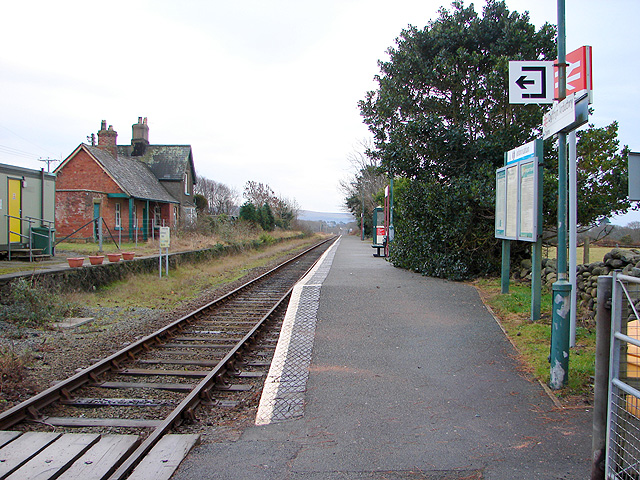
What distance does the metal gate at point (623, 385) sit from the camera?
3.02m

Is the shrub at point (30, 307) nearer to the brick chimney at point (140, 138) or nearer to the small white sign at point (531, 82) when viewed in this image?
the small white sign at point (531, 82)

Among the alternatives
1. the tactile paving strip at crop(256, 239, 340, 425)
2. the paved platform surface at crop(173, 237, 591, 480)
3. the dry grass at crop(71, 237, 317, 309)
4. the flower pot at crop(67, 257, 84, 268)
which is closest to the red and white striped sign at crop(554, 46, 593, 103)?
the paved platform surface at crop(173, 237, 591, 480)

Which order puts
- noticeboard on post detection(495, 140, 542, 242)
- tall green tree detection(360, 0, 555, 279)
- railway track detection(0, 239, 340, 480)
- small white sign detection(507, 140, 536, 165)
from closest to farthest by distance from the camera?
railway track detection(0, 239, 340, 480)
noticeboard on post detection(495, 140, 542, 242)
small white sign detection(507, 140, 536, 165)
tall green tree detection(360, 0, 555, 279)

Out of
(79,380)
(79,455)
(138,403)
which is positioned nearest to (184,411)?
(138,403)

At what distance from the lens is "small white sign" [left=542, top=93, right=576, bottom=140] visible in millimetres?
5228

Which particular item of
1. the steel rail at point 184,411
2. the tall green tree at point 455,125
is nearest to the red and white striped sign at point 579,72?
the steel rail at point 184,411

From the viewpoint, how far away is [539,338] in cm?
721

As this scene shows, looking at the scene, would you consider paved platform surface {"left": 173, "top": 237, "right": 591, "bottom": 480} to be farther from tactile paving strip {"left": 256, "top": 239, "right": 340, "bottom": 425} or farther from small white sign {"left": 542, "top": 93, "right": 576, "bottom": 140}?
small white sign {"left": 542, "top": 93, "right": 576, "bottom": 140}

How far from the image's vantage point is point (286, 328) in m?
7.74

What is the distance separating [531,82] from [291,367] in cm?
446

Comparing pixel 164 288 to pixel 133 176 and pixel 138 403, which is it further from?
pixel 133 176

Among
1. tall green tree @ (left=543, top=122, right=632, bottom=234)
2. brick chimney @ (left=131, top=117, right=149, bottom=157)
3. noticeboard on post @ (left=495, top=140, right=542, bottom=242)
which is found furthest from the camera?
brick chimney @ (left=131, top=117, right=149, bottom=157)

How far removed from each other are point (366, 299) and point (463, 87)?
290 inches

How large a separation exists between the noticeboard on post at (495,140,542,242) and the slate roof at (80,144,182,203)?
26237mm
